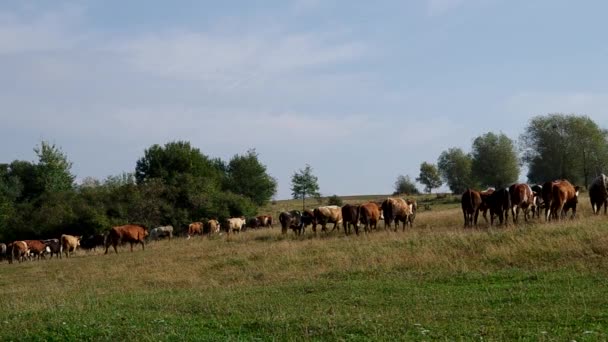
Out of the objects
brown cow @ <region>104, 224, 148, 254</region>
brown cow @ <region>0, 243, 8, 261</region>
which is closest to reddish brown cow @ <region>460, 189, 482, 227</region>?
brown cow @ <region>104, 224, 148, 254</region>

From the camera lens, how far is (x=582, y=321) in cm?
1009

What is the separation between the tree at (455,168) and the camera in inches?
4102

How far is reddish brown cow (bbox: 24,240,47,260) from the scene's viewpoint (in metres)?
49.0

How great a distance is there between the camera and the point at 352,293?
15258 mm

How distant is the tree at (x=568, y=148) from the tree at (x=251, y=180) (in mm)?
35915

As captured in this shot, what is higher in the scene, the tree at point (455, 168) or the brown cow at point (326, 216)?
the tree at point (455, 168)

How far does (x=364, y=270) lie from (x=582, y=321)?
1003 centimetres

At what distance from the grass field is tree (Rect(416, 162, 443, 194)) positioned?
3627 inches

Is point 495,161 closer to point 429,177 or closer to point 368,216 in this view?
point 429,177

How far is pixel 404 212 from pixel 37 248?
28.9 meters

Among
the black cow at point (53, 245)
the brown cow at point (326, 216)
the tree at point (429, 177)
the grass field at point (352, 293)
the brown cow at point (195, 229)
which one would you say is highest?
the tree at point (429, 177)

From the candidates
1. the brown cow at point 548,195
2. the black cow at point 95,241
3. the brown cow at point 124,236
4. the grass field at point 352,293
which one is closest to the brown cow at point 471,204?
the brown cow at point 548,195

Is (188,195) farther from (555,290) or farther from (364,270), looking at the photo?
(555,290)

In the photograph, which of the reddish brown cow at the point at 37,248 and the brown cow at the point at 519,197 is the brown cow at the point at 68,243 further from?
the brown cow at the point at 519,197
